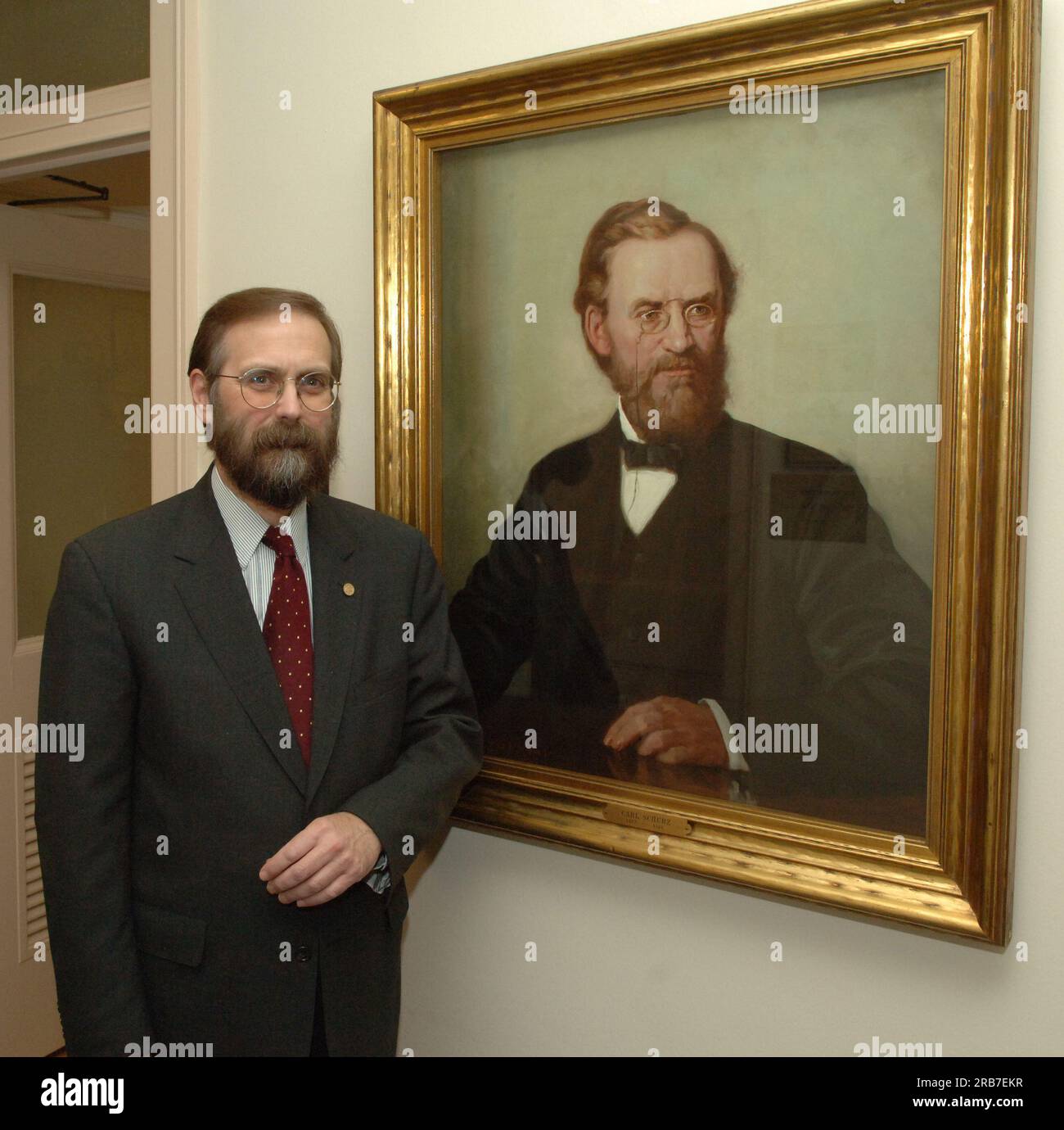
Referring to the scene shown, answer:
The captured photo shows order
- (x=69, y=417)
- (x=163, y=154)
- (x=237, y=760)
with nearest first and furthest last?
(x=237, y=760), (x=163, y=154), (x=69, y=417)

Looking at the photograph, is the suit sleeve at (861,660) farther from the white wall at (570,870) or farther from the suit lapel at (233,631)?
the suit lapel at (233,631)

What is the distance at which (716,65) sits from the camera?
1669 millimetres

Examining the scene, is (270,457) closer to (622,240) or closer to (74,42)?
(622,240)

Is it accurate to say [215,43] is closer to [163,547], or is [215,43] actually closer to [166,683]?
[163,547]

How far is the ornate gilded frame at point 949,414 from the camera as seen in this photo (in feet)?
4.80

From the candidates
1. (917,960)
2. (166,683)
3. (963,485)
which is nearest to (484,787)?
(166,683)

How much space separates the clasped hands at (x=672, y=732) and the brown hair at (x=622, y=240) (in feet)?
1.94

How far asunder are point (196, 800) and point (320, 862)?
22 cm

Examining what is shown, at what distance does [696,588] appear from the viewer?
1771mm

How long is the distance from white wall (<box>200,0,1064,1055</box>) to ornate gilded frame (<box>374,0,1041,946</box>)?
54 mm

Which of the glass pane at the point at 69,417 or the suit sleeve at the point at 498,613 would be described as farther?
the glass pane at the point at 69,417

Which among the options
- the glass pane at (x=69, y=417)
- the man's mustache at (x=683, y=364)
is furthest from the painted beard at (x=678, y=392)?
the glass pane at (x=69, y=417)

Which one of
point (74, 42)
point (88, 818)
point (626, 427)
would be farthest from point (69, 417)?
point (626, 427)

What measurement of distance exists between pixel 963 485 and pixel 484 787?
102 cm
